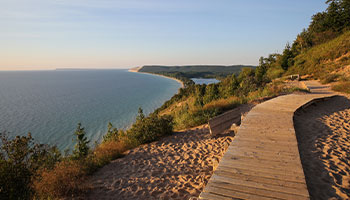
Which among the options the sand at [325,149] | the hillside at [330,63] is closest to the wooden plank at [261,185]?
the sand at [325,149]

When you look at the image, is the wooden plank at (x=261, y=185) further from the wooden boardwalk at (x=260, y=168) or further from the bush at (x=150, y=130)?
the bush at (x=150, y=130)

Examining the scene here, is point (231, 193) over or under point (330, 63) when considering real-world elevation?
under

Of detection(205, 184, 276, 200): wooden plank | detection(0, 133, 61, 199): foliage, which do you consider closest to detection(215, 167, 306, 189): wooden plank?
detection(205, 184, 276, 200): wooden plank

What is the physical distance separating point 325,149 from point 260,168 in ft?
9.80

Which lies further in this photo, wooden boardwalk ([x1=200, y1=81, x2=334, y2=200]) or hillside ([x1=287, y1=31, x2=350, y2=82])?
hillside ([x1=287, y1=31, x2=350, y2=82])

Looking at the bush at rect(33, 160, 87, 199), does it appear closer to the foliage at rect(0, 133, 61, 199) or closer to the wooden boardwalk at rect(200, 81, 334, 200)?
the foliage at rect(0, 133, 61, 199)

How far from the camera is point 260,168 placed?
3.66m

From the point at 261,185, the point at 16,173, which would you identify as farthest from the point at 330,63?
the point at 16,173

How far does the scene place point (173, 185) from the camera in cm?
473

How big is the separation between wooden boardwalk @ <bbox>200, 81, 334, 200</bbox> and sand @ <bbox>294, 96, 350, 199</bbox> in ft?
1.77

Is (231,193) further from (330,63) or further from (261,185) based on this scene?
(330,63)

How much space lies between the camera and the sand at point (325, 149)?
3613 millimetres

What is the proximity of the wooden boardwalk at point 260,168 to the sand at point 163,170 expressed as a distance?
3.13 feet

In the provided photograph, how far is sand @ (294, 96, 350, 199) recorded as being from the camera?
3.61 meters
